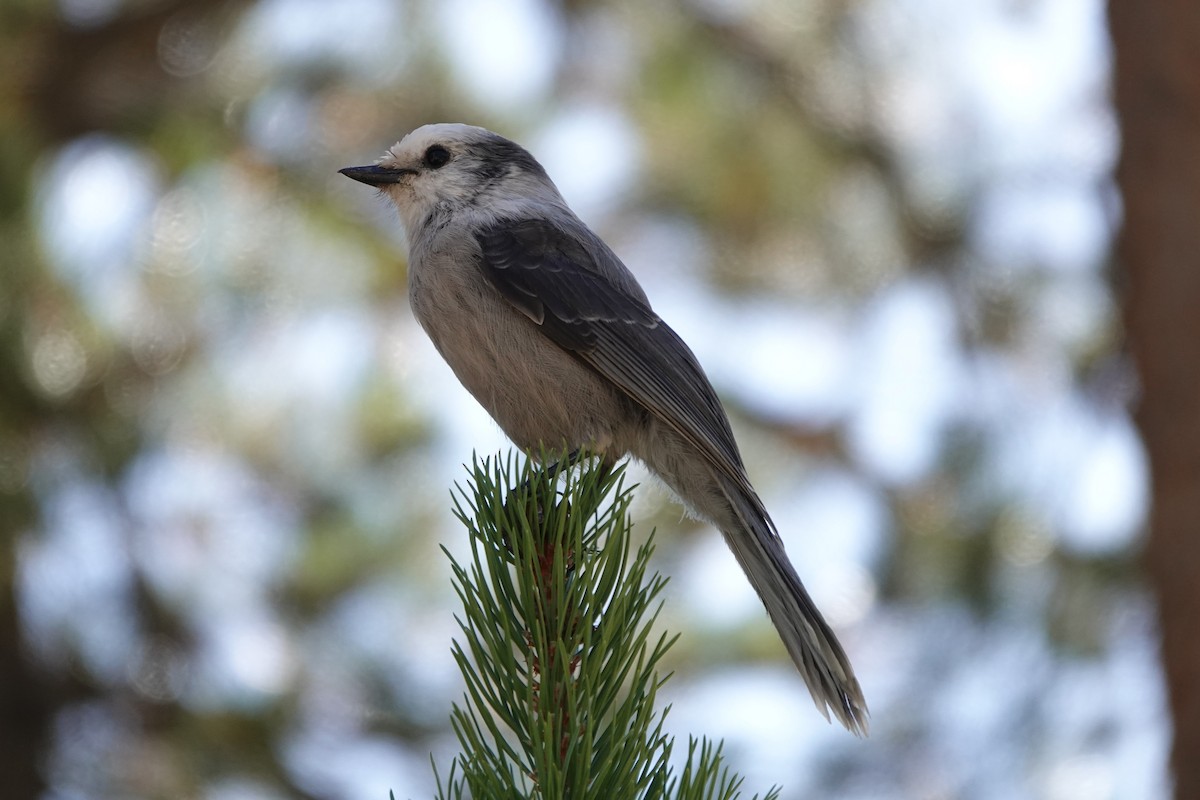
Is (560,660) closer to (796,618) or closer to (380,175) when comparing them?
(796,618)

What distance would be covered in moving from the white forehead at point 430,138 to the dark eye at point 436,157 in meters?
0.02

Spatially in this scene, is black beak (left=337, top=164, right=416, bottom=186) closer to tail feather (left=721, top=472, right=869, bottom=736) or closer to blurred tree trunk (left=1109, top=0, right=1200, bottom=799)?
tail feather (left=721, top=472, right=869, bottom=736)

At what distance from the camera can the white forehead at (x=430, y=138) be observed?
3.43m

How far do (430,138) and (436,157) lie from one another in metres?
0.07

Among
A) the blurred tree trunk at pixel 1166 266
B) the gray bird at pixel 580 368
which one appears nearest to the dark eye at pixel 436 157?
the gray bird at pixel 580 368

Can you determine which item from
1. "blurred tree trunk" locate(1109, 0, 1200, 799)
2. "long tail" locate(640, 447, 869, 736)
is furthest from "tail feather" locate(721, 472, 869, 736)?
"blurred tree trunk" locate(1109, 0, 1200, 799)

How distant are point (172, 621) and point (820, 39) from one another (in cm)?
350

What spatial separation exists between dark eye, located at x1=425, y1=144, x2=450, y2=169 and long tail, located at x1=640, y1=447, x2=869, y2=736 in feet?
3.39

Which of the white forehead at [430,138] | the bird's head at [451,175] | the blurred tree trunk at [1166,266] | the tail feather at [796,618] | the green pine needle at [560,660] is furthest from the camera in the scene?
the blurred tree trunk at [1166,266]

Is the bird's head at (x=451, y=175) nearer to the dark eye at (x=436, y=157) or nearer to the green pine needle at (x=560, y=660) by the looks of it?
the dark eye at (x=436, y=157)

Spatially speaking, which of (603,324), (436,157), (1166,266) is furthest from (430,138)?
(1166,266)

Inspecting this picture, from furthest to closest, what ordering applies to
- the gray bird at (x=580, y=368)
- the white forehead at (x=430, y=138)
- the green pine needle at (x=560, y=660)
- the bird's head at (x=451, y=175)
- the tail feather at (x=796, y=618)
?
the white forehead at (x=430, y=138), the bird's head at (x=451, y=175), the gray bird at (x=580, y=368), the tail feather at (x=796, y=618), the green pine needle at (x=560, y=660)

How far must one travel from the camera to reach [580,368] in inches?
114

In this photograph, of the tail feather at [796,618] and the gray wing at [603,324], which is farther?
the gray wing at [603,324]
